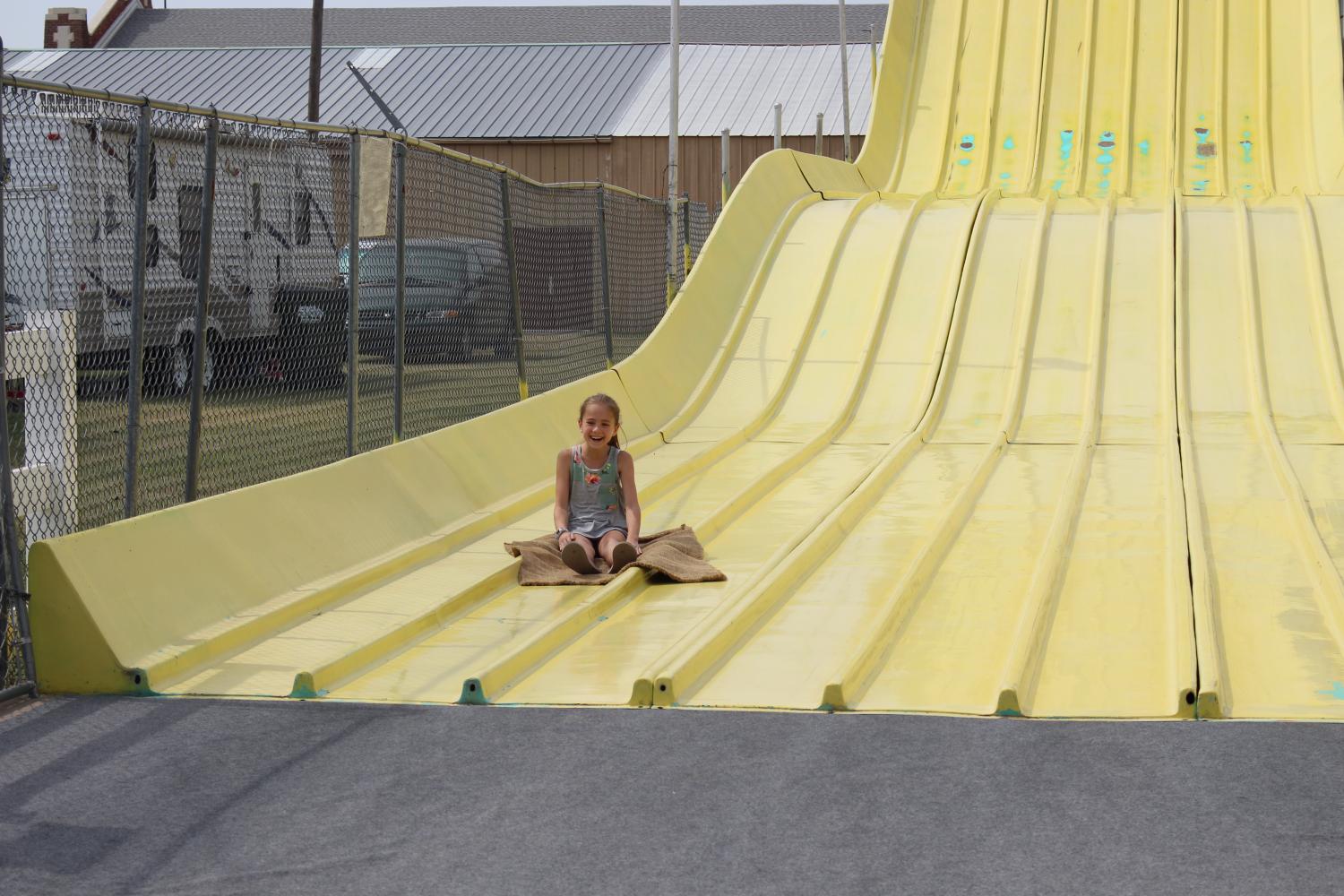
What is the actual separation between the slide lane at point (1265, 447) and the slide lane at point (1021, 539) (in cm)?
18

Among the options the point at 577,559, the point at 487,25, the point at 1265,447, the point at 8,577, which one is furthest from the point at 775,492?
the point at 487,25

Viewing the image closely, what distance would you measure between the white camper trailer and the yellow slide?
7.20ft

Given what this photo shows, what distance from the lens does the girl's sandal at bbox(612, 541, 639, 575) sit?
6.89m

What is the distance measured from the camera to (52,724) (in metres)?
4.94

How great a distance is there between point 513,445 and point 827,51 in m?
26.5

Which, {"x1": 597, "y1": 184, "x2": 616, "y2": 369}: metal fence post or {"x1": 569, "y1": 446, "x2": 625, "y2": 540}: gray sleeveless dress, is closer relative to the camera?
{"x1": 569, "y1": 446, "x2": 625, "y2": 540}: gray sleeveless dress

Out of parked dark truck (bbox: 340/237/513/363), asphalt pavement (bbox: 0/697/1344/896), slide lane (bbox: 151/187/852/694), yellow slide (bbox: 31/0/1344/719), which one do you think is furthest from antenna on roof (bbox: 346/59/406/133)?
asphalt pavement (bbox: 0/697/1344/896)

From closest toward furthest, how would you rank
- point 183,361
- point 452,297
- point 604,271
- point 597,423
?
point 597,423 → point 452,297 → point 604,271 → point 183,361

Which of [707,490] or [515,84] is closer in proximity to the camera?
[707,490]

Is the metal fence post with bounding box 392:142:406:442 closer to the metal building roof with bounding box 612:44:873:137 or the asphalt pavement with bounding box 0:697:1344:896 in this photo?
the asphalt pavement with bounding box 0:697:1344:896

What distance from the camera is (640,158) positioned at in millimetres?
29984

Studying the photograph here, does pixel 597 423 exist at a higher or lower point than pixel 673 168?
lower

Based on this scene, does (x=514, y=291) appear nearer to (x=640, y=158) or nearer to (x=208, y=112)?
(x=208, y=112)

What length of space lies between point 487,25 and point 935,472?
3835 cm
